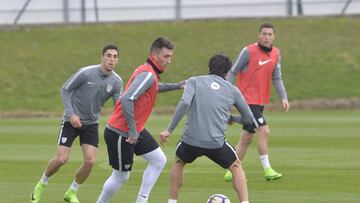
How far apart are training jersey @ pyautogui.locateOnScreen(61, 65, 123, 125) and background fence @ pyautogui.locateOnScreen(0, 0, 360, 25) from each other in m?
32.1

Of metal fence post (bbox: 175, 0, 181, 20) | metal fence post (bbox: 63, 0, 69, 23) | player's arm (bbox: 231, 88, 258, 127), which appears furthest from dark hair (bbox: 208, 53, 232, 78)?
metal fence post (bbox: 63, 0, 69, 23)

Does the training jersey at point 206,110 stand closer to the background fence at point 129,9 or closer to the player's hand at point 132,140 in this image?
the player's hand at point 132,140

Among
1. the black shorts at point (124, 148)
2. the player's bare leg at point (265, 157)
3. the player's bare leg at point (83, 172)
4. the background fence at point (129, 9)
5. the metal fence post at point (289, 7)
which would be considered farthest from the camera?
the background fence at point (129, 9)

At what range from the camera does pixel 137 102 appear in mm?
12422

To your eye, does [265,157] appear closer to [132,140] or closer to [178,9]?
[132,140]

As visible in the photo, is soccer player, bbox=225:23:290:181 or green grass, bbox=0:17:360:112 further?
green grass, bbox=0:17:360:112

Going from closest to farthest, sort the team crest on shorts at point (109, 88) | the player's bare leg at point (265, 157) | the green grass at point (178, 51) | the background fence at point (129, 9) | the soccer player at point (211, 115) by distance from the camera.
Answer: the soccer player at point (211, 115), the team crest on shorts at point (109, 88), the player's bare leg at point (265, 157), the green grass at point (178, 51), the background fence at point (129, 9)

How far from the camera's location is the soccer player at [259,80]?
16.2 m

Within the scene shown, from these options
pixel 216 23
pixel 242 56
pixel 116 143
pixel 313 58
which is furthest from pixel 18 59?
pixel 116 143

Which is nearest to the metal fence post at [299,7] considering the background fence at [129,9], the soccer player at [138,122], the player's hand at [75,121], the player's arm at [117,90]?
the background fence at [129,9]

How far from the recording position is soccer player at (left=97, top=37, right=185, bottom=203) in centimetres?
1221

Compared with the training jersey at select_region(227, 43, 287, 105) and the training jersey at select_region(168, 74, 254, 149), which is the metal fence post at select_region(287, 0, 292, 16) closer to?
the training jersey at select_region(227, 43, 287, 105)

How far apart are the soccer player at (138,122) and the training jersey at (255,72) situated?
3490mm

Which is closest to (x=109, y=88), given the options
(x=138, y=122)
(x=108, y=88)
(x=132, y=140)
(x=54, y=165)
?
(x=108, y=88)
